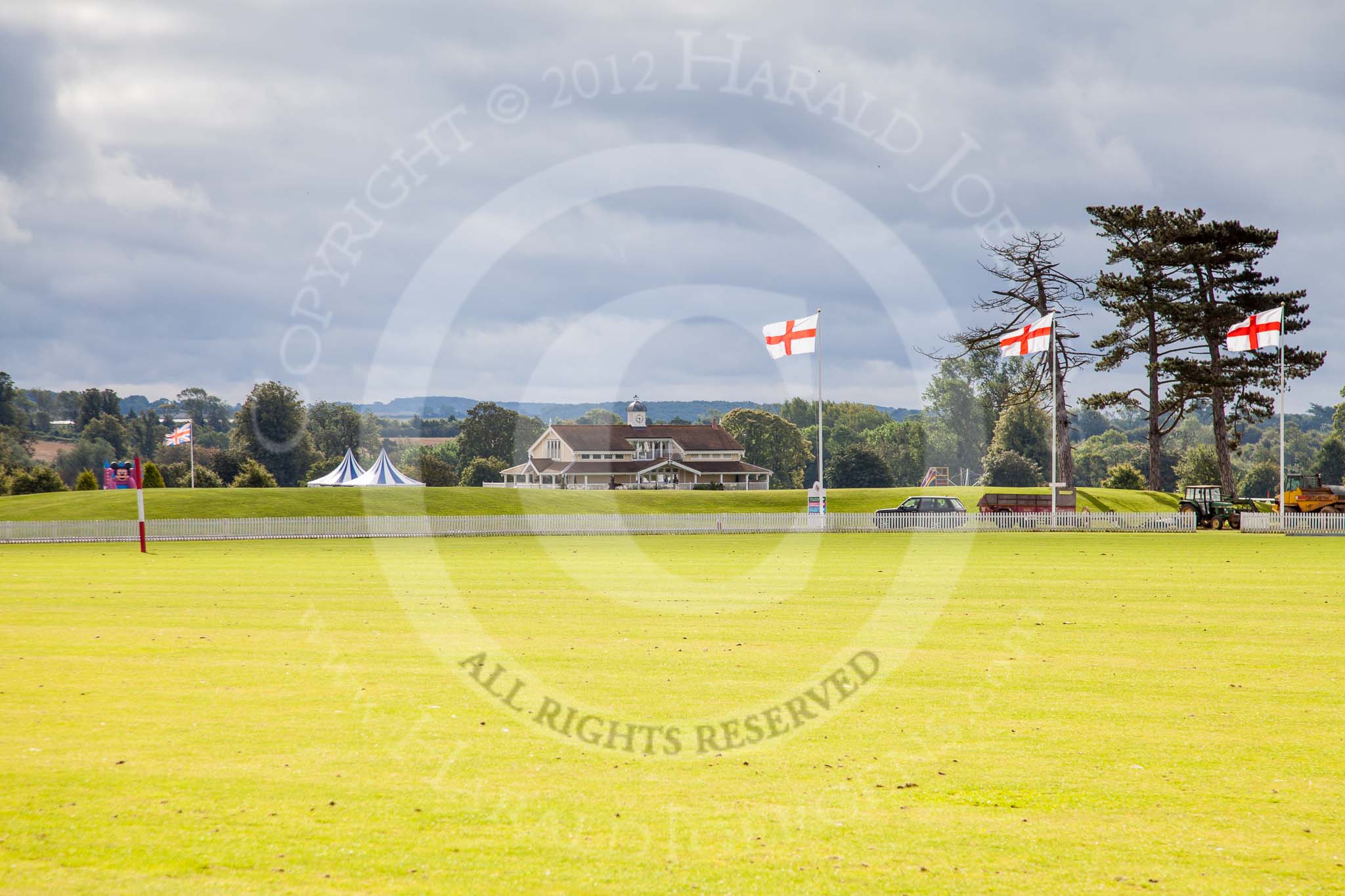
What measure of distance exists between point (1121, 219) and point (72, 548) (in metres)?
58.7

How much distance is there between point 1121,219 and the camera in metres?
63.4

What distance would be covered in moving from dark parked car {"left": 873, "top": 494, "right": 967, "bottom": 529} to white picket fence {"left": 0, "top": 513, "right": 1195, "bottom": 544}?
49 mm

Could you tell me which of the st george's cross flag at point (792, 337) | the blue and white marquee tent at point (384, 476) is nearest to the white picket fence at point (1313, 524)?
the st george's cross flag at point (792, 337)

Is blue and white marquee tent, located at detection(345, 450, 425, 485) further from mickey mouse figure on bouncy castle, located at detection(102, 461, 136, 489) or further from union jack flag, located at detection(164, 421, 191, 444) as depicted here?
mickey mouse figure on bouncy castle, located at detection(102, 461, 136, 489)

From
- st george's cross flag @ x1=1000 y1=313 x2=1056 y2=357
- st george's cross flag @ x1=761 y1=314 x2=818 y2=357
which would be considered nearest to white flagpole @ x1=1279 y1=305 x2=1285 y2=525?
st george's cross flag @ x1=1000 y1=313 x2=1056 y2=357

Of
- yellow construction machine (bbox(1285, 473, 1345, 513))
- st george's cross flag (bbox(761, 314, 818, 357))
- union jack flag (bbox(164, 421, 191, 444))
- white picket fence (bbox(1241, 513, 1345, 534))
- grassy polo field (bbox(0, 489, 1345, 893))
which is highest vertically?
st george's cross flag (bbox(761, 314, 818, 357))

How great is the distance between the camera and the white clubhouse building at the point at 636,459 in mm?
89750

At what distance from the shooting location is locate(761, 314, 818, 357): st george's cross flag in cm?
4388

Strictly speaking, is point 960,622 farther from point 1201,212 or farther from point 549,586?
point 1201,212

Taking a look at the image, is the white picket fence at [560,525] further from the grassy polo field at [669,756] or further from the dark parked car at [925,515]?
the grassy polo field at [669,756]

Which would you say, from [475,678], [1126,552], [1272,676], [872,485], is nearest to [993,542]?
[1126,552]

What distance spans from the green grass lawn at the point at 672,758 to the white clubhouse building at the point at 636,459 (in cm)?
6951

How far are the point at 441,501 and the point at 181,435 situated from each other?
623 inches

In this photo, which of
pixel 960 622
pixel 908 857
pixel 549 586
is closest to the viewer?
pixel 908 857
